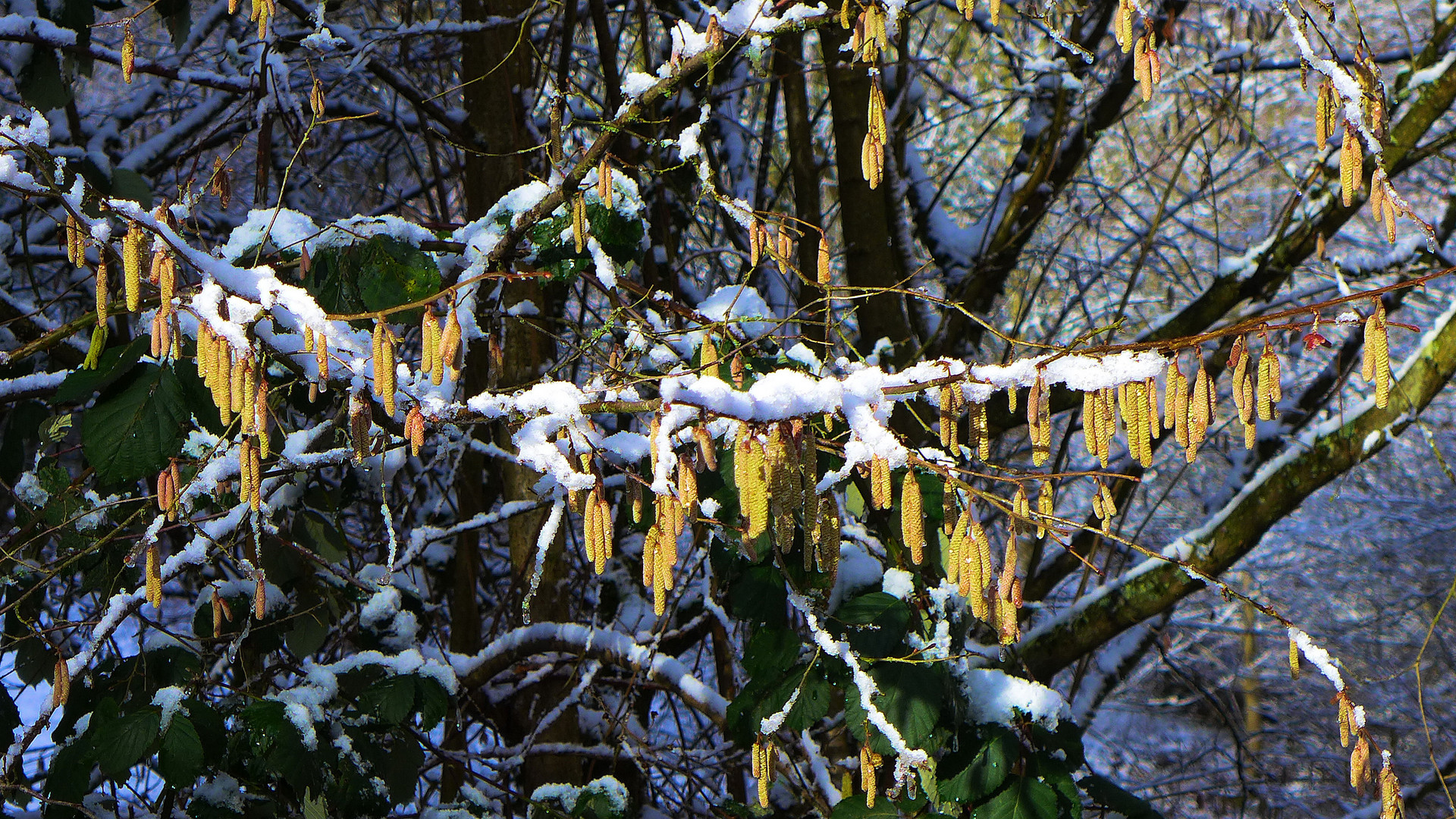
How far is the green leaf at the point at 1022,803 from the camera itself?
5.87 ft

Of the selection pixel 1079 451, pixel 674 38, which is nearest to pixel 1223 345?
pixel 674 38

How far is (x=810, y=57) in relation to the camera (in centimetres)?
734

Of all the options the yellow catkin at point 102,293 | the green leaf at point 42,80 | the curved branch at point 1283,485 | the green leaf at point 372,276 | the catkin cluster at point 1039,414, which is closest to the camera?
the catkin cluster at point 1039,414

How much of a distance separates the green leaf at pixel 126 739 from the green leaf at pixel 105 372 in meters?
0.53

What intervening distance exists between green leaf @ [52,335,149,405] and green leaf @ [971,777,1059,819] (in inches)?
59.4

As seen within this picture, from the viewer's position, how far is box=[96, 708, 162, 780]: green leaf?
177 centimetres

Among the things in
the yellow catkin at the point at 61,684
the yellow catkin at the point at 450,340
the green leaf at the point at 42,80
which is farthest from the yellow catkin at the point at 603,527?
the green leaf at the point at 42,80

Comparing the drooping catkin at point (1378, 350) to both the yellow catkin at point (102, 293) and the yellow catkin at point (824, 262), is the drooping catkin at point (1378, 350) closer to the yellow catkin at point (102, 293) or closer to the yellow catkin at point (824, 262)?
the yellow catkin at point (824, 262)

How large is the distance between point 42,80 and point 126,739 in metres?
1.49

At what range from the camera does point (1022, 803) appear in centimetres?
180

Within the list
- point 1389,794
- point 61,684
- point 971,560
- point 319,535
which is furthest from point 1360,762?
point 319,535

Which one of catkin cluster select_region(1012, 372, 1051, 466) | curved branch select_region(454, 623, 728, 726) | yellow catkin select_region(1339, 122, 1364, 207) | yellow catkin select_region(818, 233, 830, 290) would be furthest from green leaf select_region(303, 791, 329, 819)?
yellow catkin select_region(1339, 122, 1364, 207)

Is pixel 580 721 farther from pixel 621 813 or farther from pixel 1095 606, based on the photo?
pixel 1095 606

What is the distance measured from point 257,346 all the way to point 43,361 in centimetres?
182
